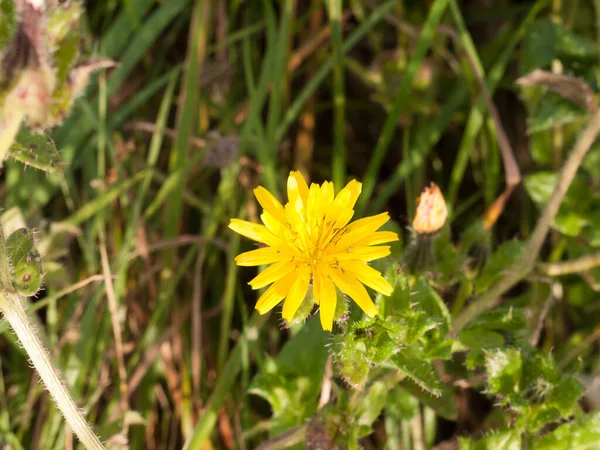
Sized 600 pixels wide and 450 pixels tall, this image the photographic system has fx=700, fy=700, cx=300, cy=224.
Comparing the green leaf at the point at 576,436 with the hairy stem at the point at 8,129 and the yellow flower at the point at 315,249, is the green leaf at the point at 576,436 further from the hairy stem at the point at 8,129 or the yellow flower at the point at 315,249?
the hairy stem at the point at 8,129

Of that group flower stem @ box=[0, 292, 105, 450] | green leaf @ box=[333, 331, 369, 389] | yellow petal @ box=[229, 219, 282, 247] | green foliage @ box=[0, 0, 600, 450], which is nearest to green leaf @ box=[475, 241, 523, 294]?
green foliage @ box=[0, 0, 600, 450]

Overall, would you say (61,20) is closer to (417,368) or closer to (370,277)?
(370,277)

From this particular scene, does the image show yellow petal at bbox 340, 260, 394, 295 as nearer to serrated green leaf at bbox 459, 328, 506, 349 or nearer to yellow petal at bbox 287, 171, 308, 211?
yellow petal at bbox 287, 171, 308, 211

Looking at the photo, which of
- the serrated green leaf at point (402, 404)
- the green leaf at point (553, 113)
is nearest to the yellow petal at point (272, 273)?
the serrated green leaf at point (402, 404)

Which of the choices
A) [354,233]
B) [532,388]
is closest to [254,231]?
[354,233]

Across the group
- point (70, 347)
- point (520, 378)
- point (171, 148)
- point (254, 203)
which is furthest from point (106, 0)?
point (520, 378)

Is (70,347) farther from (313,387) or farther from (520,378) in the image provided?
(520,378)
